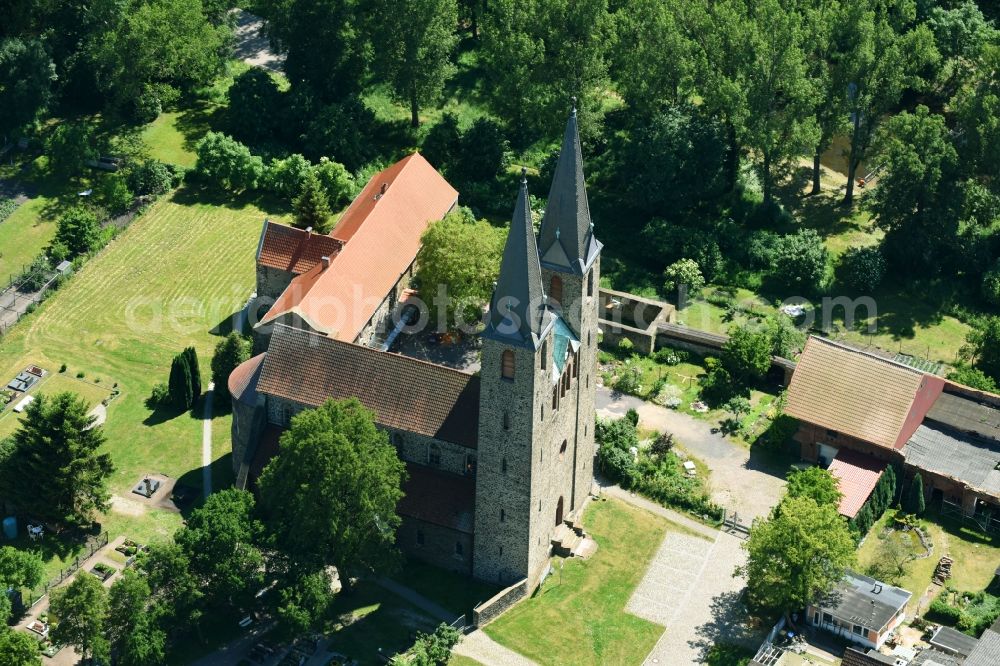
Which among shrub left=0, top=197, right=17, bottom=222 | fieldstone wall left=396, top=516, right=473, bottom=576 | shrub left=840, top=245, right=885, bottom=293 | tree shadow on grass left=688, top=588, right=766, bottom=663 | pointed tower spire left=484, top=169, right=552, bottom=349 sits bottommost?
tree shadow on grass left=688, top=588, right=766, bottom=663

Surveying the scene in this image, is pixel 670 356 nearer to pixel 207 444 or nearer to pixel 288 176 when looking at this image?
pixel 207 444

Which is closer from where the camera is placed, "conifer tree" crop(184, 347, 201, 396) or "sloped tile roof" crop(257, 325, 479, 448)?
"sloped tile roof" crop(257, 325, 479, 448)

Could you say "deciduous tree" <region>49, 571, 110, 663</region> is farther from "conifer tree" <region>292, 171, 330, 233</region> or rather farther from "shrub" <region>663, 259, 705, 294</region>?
"shrub" <region>663, 259, 705, 294</region>

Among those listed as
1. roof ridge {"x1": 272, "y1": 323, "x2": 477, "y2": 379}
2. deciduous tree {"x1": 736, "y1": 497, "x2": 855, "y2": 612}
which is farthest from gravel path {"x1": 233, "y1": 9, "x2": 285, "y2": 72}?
deciduous tree {"x1": 736, "y1": 497, "x2": 855, "y2": 612}

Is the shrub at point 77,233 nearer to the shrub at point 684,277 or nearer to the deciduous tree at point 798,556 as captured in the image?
the shrub at point 684,277

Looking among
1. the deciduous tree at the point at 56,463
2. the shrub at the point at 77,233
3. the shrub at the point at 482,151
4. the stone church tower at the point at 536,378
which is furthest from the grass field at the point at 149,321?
the stone church tower at the point at 536,378

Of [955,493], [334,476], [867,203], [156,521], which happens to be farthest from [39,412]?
[867,203]
